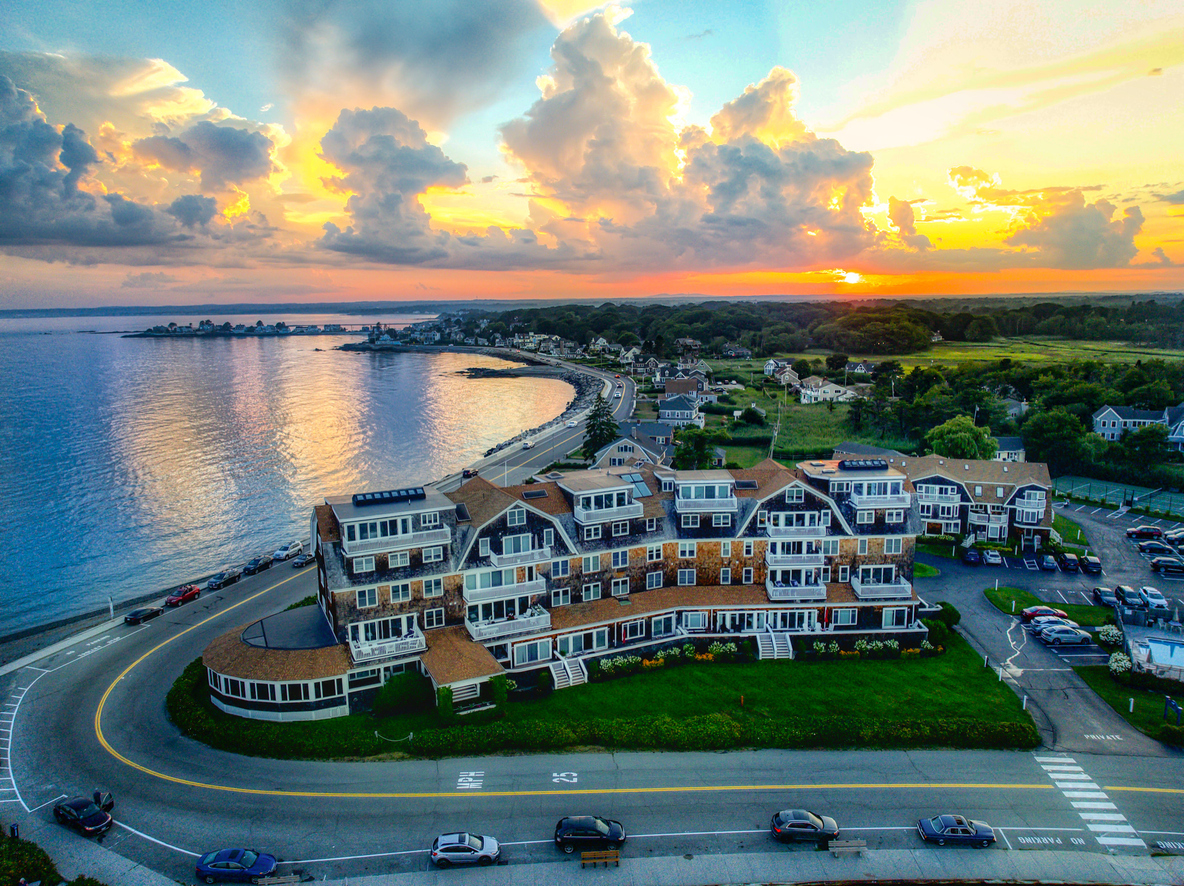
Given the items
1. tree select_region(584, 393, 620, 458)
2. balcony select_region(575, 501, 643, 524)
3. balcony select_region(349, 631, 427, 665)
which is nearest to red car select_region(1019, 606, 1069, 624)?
balcony select_region(575, 501, 643, 524)

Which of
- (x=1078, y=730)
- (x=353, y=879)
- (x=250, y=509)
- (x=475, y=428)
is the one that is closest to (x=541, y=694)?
(x=353, y=879)

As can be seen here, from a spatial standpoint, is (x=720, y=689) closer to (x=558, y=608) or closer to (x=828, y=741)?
(x=828, y=741)

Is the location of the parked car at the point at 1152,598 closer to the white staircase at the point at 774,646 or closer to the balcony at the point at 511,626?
the white staircase at the point at 774,646

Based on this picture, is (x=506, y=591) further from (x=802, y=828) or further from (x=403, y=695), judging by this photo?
(x=802, y=828)

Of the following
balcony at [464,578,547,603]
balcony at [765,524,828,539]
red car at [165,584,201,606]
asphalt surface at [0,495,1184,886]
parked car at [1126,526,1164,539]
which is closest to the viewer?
asphalt surface at [0,495,1184,886]

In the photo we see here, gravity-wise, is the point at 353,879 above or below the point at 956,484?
below

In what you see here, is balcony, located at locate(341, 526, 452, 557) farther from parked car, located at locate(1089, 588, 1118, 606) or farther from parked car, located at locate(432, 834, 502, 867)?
parked car, located at locate(1089, 588, 1118, 606)

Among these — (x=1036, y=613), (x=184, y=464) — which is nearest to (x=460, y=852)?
(x=1036, y=613)

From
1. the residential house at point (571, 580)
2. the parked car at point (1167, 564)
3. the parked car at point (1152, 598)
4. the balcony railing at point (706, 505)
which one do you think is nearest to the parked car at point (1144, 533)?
the parked car at point (1167, 564)
